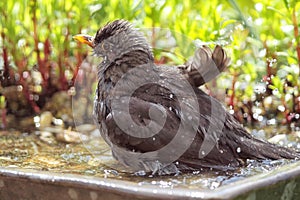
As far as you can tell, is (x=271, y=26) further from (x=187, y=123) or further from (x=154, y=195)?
(x=154, y=195)

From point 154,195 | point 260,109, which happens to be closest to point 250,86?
point 260,109

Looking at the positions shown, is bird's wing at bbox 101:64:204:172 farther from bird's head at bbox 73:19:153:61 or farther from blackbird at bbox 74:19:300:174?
bird's head at bbox 73:19:153:61

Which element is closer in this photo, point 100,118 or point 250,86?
point 100,118

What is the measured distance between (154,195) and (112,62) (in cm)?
101

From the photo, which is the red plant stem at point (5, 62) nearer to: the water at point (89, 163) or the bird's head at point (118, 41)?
the water at point (89, 163)

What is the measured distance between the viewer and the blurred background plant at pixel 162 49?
414cm

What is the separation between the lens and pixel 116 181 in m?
2.61

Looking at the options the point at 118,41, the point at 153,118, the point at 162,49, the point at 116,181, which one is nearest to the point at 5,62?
the point at 162,49

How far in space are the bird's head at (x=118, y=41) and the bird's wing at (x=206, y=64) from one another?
0.22 meters

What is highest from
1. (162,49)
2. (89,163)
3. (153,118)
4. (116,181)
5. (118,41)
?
(118,41)

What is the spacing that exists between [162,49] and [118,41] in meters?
0.98

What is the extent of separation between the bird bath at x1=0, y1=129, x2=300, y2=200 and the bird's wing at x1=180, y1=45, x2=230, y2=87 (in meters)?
0.44

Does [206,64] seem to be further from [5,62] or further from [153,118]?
[5,62]

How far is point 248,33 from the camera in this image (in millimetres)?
4188
